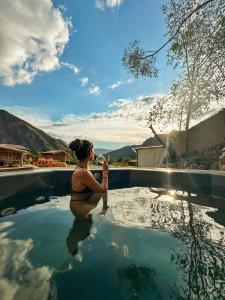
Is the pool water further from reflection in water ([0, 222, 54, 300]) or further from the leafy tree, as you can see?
the leafy tree

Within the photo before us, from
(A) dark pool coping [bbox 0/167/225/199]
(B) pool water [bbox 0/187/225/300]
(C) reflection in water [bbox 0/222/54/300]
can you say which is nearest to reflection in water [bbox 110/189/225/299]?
(B) pool water [bbox 0/187/225/300]

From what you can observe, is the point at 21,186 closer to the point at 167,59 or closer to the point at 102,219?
the point at 102,219

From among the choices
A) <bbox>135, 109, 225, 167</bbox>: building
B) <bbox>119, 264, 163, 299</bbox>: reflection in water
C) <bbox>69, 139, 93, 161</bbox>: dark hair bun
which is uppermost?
<bbox>135, 109, 225, 167</bbox>: building

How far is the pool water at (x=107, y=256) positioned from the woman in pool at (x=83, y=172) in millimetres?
272

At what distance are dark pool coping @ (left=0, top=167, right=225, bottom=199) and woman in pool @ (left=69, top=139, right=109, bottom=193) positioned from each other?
2835 millimetres

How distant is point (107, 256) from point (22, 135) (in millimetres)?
145873

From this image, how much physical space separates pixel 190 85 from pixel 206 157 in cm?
701

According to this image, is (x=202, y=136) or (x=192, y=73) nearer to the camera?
(x=192, y=73)

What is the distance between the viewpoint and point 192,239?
142 inches

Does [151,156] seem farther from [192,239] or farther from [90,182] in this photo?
[192,239]

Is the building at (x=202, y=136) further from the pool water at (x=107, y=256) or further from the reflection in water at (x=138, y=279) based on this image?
the reflection in water at (x=138, y=279)

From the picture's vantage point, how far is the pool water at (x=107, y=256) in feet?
7.05

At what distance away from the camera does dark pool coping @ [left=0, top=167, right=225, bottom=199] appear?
23.5ft

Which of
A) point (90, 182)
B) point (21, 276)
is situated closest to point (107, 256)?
point (21, 276)
